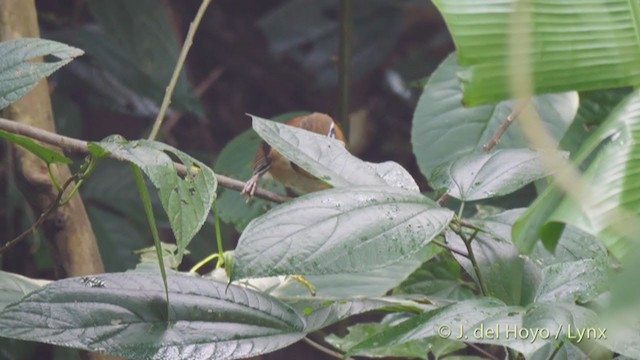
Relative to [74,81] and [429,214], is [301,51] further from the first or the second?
[429,214]

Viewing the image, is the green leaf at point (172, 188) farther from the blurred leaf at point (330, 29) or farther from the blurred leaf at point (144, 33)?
the blurred leaf at point (330, 29)

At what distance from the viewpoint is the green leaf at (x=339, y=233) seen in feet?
2.32

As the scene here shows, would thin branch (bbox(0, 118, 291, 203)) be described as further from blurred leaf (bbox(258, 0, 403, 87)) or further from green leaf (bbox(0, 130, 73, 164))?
blurred leaf (bbox(258, 0, 403, 87))

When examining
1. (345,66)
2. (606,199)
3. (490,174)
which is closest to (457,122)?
(345,66)

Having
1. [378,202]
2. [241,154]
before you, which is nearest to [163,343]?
[378,202]

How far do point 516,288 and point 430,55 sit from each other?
196cm

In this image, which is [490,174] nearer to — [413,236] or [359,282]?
[413,236]

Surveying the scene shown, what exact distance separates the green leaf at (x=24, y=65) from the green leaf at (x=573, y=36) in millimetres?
397

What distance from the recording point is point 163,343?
2.59ft

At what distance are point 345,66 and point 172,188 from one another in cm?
116

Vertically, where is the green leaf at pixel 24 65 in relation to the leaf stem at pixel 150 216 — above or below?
above

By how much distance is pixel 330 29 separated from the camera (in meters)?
2.94

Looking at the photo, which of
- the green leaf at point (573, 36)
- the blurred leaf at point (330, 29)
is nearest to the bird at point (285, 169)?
the blurred leaf at point (330, 29)

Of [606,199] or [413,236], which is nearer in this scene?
[606,199]
